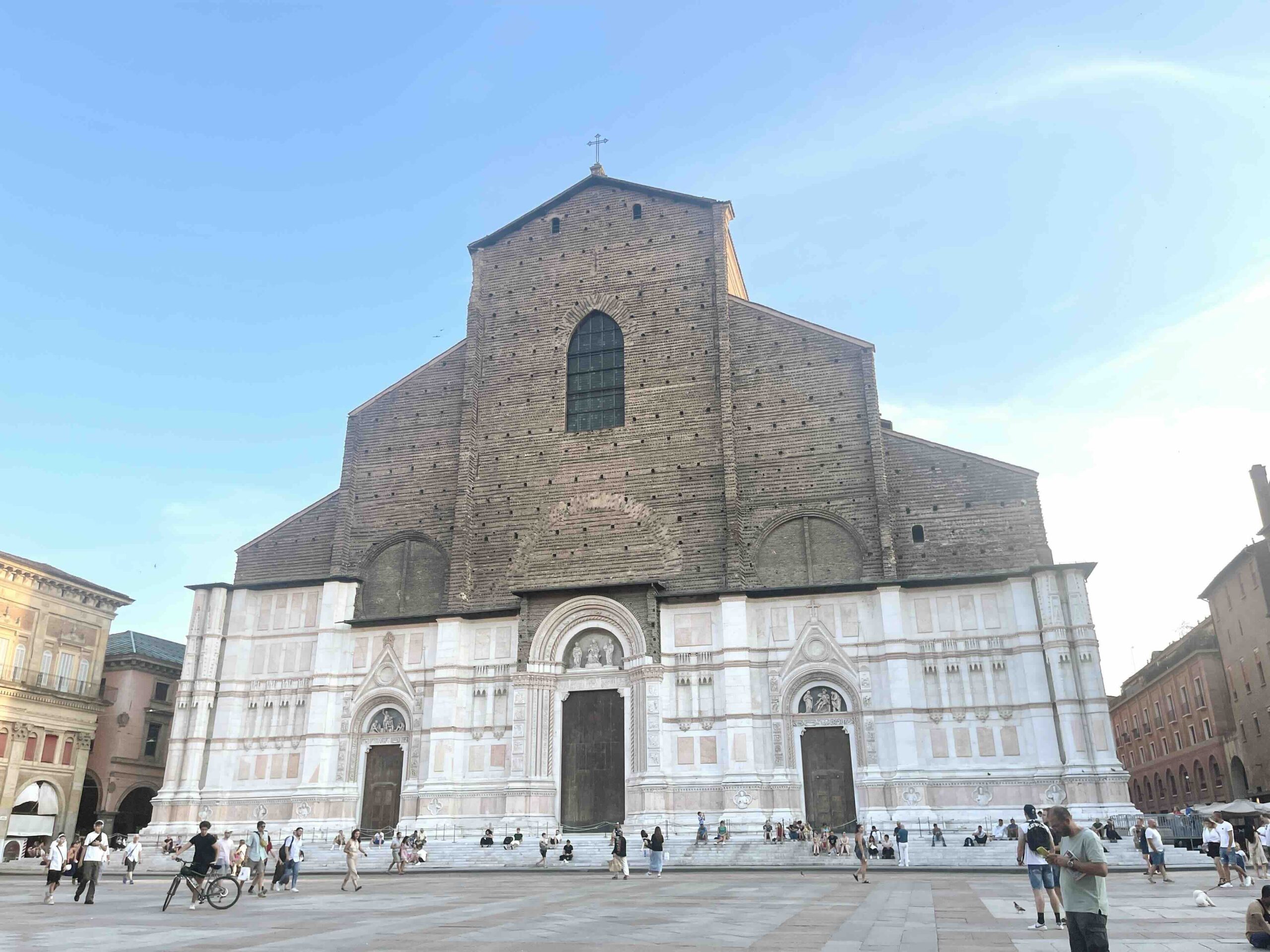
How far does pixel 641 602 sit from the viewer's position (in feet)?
88.8

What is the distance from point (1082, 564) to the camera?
2459cm

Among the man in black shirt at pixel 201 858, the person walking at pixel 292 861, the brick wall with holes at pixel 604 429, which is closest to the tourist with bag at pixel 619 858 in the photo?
the person walking at pixel 292 861

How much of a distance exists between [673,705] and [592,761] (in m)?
2.80

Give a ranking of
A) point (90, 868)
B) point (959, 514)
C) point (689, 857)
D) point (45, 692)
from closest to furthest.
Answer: point (90, 868)
point (689, 857)
point (959, 514)
point (45, 692)

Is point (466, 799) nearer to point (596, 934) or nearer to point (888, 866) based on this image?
point (888, 866)

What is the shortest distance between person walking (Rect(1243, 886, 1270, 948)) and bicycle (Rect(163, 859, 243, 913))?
12234mm

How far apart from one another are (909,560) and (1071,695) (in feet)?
17.3

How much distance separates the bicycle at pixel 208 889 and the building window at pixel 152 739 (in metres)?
29.8

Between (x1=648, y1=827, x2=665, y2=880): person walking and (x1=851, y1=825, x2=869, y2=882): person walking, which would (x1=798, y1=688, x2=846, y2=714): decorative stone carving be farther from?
(x1=851, y1=825, x2=869, y2=882): person walking

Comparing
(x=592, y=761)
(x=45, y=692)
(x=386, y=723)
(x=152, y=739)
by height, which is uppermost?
(x=45, y=692)

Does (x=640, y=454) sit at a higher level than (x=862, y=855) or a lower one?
higher

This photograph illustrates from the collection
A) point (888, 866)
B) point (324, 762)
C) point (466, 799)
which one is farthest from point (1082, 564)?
point (324, 762)

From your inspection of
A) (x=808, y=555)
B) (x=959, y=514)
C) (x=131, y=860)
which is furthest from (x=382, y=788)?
(x=959, y=514)

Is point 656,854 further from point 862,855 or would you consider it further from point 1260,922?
point 1260,922
